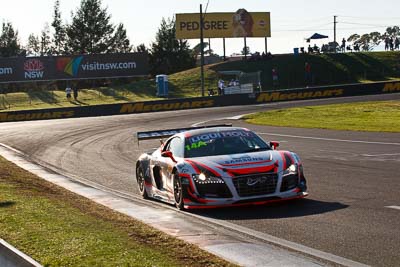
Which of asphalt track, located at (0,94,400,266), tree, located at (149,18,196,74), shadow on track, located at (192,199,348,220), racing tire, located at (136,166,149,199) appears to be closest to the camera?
asphalt track, located at (0,94,400,266)

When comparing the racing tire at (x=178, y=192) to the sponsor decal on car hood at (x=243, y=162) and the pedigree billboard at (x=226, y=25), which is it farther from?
the pedigree billboard at (x=226, y=25)

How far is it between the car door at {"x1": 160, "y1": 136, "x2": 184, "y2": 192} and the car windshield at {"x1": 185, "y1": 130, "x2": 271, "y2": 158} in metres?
0.15

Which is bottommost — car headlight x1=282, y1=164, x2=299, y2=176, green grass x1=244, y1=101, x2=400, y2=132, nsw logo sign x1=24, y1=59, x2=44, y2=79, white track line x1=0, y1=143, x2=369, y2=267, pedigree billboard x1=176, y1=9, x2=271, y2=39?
green grass x1=244, y1=101, x2=400, y2=132

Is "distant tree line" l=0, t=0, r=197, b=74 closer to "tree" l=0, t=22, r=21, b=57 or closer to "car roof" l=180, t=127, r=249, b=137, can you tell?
"tree" l=0, t=22, r=21, b=57

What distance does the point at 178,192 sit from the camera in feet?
38.3

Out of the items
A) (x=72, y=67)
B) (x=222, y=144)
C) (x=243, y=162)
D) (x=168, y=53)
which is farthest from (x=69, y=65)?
(x=243, y=162)

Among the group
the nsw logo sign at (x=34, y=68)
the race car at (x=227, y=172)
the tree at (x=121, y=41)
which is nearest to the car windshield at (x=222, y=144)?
the race car at (x=227, y=172)

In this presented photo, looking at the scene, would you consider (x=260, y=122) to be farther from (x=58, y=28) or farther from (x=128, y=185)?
(x=58, y=28)

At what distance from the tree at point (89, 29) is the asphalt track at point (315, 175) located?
238ft

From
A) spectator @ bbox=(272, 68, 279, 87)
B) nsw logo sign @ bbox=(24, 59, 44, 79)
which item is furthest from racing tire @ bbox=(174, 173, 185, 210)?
nsw logo sign @ bbox=(24, 59, 44, 79)

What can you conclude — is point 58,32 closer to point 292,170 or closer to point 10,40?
point 10,40

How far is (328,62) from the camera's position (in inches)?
3054

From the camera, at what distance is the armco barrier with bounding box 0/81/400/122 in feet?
152

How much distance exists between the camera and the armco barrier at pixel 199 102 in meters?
46.4
